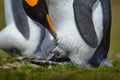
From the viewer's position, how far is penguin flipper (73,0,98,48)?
4266mm

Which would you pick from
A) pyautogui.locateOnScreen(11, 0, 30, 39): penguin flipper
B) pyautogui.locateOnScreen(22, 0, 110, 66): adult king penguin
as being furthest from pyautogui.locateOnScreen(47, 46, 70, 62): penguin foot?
pyautogui.locateOnScreen(11, 0, 30, 39): penguin flipper

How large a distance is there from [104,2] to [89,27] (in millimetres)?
260

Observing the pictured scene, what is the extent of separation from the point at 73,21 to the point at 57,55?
12.2 inches

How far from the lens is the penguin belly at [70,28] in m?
4.26

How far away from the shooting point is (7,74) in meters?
2.84

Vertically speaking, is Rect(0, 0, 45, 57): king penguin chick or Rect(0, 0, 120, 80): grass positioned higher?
Rect(0, 0, 45, 57): king penguin chick

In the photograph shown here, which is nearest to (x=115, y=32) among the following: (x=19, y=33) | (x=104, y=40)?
(x=19, y=33)

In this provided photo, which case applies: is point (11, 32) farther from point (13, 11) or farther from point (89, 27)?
point (89, 27)

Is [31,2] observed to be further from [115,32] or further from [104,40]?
[115,32]

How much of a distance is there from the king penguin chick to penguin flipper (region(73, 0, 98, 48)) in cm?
81

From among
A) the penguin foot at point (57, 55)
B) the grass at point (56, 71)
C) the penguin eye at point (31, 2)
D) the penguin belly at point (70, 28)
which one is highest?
the penguin eye at point (31, 2)

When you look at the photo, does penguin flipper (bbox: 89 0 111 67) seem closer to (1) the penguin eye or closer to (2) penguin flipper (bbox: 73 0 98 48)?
(2) penguin flipper (bbox: 73 0 98 48)

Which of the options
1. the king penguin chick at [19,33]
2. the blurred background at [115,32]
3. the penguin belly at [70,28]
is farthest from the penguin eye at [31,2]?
the blurred background at [115,32]

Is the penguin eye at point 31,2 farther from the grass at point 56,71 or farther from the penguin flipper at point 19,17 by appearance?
the penguin flipper at point 19,17
